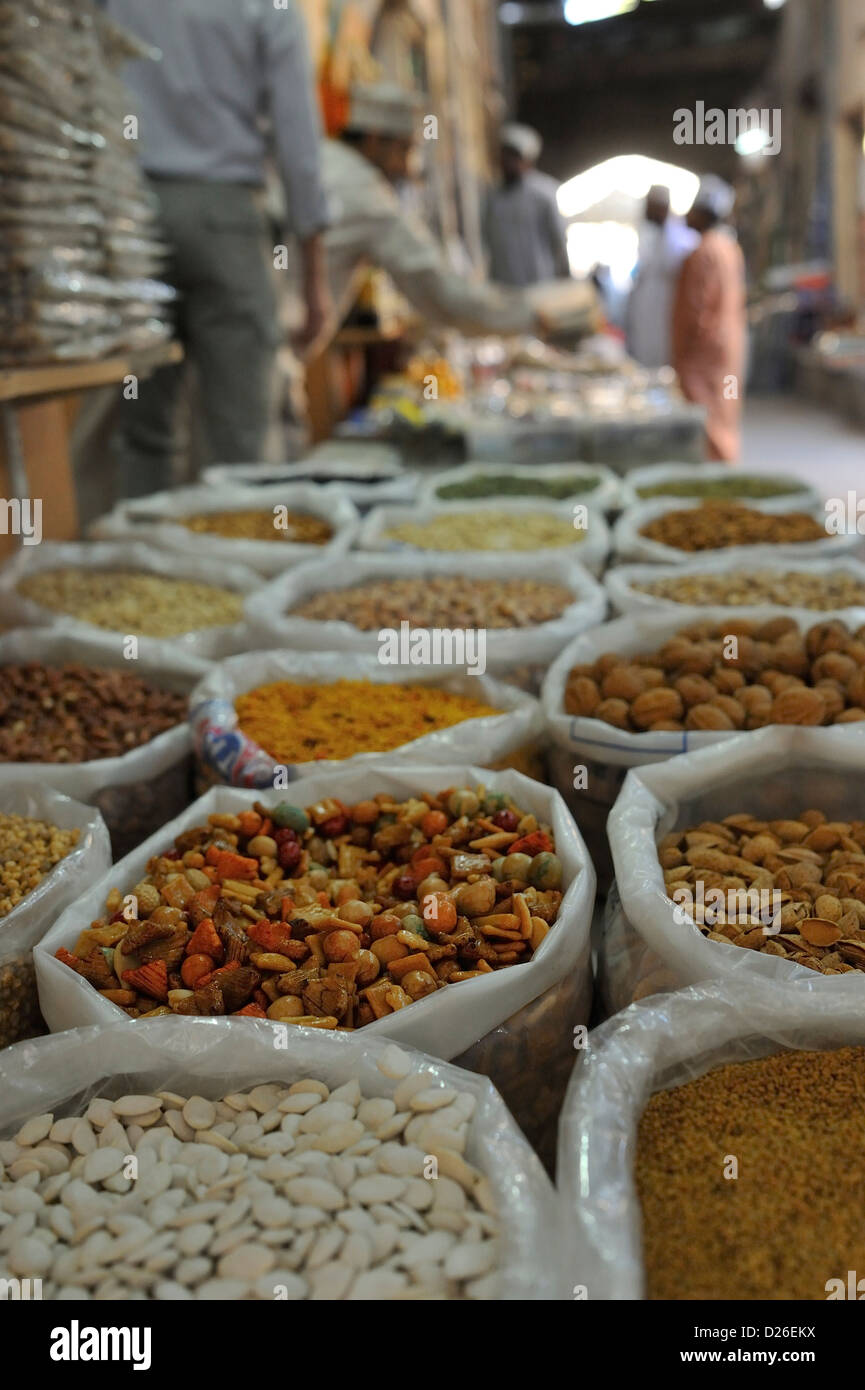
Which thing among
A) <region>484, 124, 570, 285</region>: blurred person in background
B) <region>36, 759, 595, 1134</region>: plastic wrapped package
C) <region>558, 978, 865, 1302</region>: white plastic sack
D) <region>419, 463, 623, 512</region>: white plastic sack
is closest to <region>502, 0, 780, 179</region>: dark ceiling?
<region>484, 124, 570, 285</region>: blurred person in background

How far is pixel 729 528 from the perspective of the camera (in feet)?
7.67

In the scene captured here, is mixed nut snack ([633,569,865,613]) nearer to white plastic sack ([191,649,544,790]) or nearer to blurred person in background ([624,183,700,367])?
white plastic sack ([191,649,544,790])

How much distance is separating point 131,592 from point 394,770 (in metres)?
0.98

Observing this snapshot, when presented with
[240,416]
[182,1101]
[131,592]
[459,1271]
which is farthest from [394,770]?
[240,416]

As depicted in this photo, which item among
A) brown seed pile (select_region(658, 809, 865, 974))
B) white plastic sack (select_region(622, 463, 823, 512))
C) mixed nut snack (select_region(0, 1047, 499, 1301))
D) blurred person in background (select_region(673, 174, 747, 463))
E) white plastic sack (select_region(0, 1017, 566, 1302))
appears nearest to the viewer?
mixed nut snack (select_region(0, 1047, 499, 1301))

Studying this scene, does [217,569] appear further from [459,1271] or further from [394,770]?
[459,1271]

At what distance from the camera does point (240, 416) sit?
3135 millimetres

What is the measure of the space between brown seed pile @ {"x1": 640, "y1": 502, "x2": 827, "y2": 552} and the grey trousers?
1.25 meters

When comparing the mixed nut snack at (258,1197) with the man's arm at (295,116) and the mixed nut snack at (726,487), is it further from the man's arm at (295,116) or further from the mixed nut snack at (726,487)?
the man's arm at (295,116)

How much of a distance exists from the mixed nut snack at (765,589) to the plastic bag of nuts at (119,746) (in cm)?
85

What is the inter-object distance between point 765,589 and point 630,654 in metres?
0.32

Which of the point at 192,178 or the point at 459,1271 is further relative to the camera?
the point at 192,178

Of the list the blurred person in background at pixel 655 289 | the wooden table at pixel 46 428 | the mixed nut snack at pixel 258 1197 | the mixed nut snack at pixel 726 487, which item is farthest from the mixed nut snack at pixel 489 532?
the blurred person in background at pixel 655 289

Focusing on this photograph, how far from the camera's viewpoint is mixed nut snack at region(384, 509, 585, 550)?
243 centimetres
